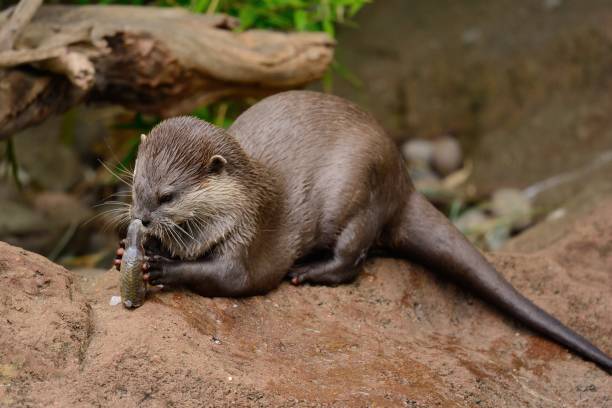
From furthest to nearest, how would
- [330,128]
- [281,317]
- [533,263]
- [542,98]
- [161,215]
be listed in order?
[542,98]
[533,263]
[330,128]
[281,317]
[161,215]

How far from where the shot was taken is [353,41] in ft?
22.3

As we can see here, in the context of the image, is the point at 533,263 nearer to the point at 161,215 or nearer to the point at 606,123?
the point at 161,215

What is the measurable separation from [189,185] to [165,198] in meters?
0.08

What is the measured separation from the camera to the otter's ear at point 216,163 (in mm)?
2572

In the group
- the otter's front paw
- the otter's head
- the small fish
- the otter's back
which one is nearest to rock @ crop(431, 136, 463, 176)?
the otter's back

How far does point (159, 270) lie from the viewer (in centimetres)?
250

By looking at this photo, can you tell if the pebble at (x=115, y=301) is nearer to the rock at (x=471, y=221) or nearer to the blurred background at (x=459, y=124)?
the blurred background at (x=459, y=124)

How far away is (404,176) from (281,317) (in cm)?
76

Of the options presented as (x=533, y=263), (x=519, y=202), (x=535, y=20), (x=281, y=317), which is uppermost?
(x=281, y=317)

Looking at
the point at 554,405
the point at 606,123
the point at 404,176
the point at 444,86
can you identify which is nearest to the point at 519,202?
the point at 606,123

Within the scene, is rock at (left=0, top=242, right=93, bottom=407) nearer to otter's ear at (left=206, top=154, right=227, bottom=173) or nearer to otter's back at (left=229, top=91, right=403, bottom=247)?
otter's ear at (left=206, top=154, right=227, bottom=173)

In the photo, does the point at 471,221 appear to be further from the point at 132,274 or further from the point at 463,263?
the point at 132,274

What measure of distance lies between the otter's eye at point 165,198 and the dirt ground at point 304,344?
254 millimetres

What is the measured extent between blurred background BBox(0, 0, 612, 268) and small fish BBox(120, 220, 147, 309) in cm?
212
